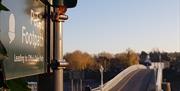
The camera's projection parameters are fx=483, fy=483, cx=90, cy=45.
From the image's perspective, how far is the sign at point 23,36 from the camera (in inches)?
90.5

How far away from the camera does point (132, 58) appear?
14275cm

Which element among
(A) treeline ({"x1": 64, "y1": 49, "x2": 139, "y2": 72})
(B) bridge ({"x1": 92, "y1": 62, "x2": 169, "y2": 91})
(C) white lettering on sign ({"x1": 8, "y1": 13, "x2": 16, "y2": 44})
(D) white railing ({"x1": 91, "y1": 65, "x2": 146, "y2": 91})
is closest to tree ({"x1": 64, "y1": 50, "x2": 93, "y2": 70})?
(A) treeline ({"x1": 64, "y1": 49, "x2": 139, "y2": 72})

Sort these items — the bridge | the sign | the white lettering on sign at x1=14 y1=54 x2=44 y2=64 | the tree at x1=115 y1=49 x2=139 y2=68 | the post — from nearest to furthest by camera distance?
1. the sign
2. the white lettering on sign at x1=14 y1=54 x2=44 y2=64
3. the post
4. the bridge
5. the tree at x1=115 y1=49 x2=139 y2=68

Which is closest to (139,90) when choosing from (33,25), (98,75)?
(98,75)

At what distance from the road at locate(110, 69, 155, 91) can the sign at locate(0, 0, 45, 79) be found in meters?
67.6

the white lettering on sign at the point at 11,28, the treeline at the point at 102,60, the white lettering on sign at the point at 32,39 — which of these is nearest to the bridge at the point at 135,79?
the treeline at the point at 102,60

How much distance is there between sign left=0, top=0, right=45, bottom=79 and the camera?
7.54 ft

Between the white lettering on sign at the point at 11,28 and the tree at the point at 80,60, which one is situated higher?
the white lettering on sign at the point at 11,28

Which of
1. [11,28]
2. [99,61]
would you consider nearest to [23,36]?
[11,28]

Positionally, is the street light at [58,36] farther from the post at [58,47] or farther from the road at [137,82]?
the road at [137,82]

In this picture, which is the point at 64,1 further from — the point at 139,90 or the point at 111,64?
the point at 111,64

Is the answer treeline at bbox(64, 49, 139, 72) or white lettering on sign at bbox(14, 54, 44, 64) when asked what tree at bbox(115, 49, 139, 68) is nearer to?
treeline at bbox(64, 49, 139, 72)

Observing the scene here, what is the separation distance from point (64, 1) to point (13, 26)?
52.9 inches

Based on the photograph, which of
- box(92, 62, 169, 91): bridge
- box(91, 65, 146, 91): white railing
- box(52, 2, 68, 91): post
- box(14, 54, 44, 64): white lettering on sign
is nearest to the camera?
box(14, 54, 44, 64): white lettering on sign
